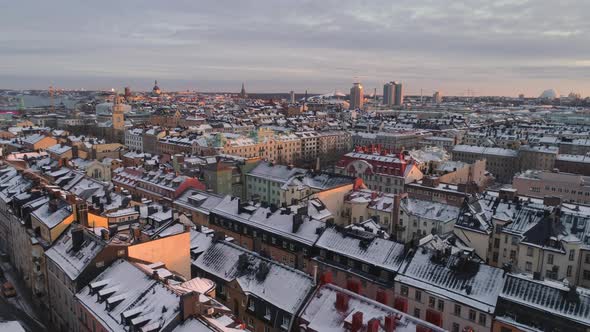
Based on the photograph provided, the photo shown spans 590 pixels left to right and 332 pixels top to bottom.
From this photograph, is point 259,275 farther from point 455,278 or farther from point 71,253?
point 71,253

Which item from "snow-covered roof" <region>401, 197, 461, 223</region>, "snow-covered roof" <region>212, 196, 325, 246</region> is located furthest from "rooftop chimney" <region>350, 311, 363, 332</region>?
"snow-covered roof" <region>401, 197, 461, 223</region>

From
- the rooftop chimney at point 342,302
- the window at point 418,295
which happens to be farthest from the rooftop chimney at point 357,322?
the window at point 418,295

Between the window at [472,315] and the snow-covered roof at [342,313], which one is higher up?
the snow-covered roof at [342,313]

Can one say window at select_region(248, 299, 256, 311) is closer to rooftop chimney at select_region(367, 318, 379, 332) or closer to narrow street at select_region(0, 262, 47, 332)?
rooftop chimney at select_region(367, 318, 379, 332)

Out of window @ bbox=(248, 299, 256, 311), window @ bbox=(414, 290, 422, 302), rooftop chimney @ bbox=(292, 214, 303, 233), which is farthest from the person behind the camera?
rooftop chimney @ bbox=(292, 214, 303, 233)

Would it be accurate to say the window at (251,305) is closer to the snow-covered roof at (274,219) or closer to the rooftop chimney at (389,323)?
the snow-covered roof at (274,219)

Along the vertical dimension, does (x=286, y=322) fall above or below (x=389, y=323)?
below

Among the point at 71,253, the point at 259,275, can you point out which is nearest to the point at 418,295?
the point at 259,275

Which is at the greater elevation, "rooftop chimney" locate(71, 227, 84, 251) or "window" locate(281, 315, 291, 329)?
"rooftop chimney" locate(71, 227, 84, 251)
